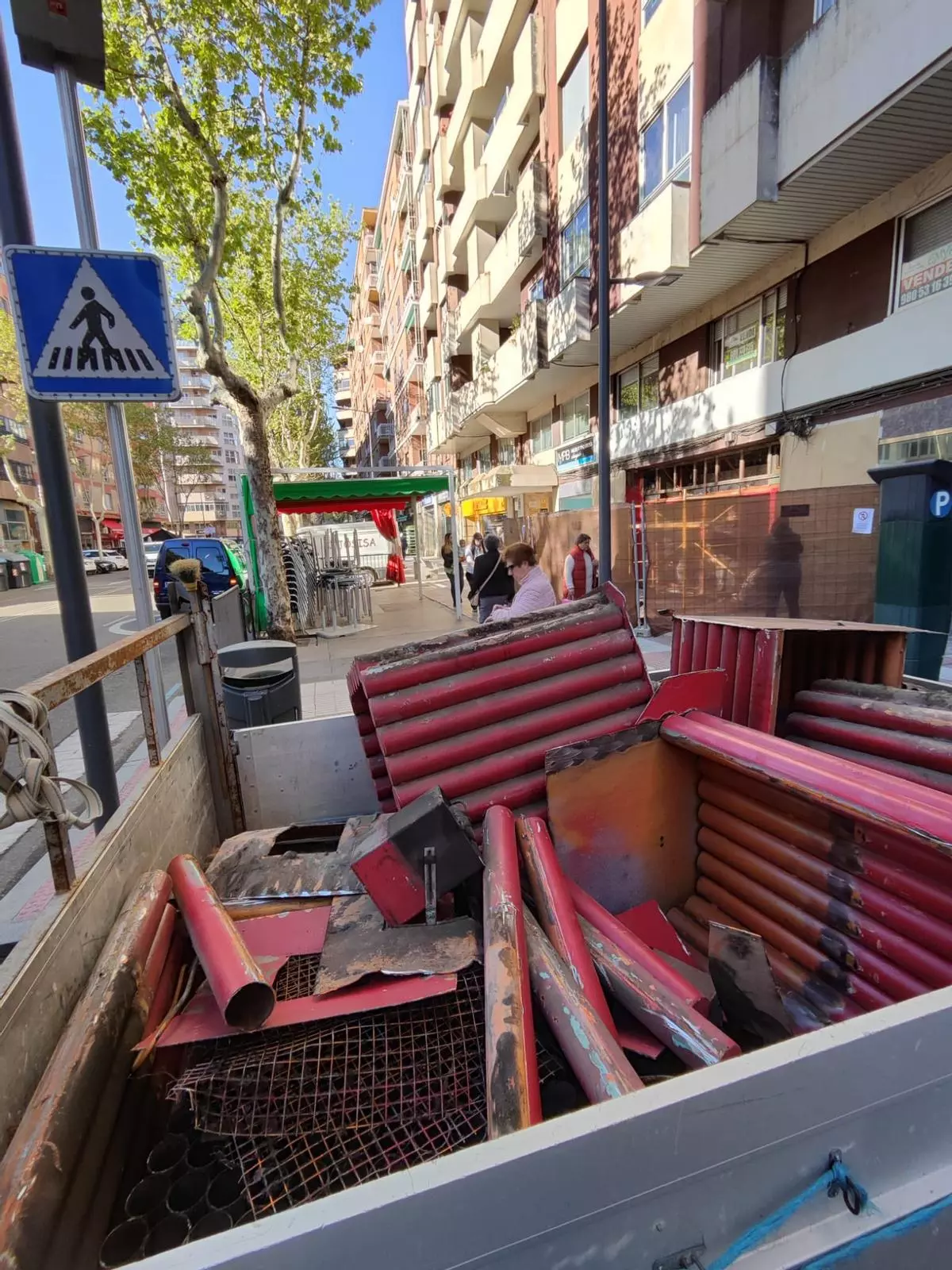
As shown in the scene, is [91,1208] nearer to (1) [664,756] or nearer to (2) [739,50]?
(1) [664,756]

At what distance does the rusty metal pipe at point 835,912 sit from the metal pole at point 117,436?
2.87 metres

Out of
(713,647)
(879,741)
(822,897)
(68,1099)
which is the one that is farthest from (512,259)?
(68,1099)

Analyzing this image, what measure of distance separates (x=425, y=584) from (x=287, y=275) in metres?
10.7

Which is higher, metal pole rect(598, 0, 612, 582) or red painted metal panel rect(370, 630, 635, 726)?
metal pole rect(598, 0, 612, 582)

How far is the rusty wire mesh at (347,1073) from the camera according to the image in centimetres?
171

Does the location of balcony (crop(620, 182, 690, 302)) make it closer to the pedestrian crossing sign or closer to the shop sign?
the shop sign

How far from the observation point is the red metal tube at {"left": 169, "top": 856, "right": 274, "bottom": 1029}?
1854 millimetres

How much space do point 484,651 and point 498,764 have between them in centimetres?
62

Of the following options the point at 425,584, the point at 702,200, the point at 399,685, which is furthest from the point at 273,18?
the point at 425,584

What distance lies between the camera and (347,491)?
1306cm

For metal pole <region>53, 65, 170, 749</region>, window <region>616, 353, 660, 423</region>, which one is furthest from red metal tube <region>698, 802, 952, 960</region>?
window <region>616, 353, 660, 423</region>

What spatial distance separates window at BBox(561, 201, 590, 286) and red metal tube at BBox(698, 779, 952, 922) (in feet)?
47.6

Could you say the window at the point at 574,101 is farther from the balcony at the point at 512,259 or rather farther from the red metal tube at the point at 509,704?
the red metal tube at the point at 509,704

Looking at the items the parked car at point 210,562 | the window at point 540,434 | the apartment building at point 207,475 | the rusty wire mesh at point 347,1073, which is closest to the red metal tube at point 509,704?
the rusty wire mesh at point 347,1073
